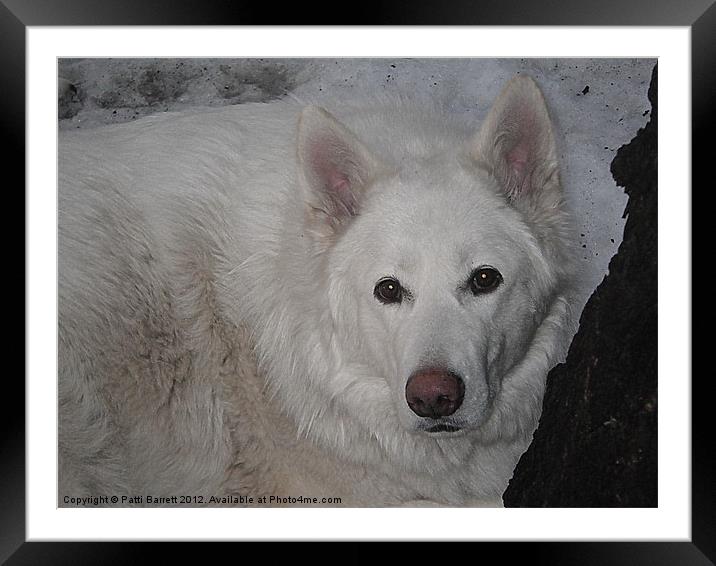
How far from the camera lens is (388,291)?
2541 mm

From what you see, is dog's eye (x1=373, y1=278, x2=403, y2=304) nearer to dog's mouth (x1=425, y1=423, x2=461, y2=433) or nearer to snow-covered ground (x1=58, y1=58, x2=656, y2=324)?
dog's mouth (x1=425, y1=423, x2=461, y2=433)

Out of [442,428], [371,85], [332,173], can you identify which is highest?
[371,85]

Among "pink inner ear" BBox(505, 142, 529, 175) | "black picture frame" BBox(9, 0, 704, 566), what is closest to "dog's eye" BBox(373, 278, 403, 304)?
"pink inner ear" BBox(505, 142, 529, 175)

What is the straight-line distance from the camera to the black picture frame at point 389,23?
9.16 feet

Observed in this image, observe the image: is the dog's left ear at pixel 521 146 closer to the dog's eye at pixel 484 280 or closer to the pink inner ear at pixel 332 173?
the dog's eye at pixel 484 280

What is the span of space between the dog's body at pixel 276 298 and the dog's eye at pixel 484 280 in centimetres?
9

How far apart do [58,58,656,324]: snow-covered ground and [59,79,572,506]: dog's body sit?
8 centimetres

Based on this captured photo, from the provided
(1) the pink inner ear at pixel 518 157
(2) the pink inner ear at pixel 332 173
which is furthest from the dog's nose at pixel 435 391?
(1) the pink inner ear at pixel 518 157

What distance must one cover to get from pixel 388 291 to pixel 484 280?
0.31 metres

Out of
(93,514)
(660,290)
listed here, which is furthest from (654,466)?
(93,514)

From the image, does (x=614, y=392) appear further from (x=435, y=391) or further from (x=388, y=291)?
(x=388, y=291)

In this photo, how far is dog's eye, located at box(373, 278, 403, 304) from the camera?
99.3 inches

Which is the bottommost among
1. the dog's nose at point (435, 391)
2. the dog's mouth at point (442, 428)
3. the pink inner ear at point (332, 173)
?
the dog's mouth at point (442, 428)

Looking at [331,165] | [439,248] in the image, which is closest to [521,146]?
[439,248]
